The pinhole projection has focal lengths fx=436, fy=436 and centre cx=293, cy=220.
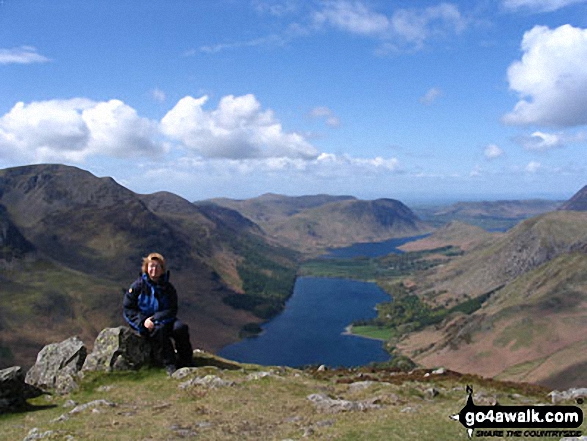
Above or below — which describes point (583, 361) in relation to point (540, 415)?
below

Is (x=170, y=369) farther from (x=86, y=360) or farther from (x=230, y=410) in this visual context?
(x=230, y=410)

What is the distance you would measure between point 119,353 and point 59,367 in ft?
16.5

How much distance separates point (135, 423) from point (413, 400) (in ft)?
54.2

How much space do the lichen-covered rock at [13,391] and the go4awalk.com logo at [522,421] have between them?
2482 cm

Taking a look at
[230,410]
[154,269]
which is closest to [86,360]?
[154,269]

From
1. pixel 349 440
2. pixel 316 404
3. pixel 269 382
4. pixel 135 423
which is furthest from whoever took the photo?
pixel 269 382

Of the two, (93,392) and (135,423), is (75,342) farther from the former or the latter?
(135,423)

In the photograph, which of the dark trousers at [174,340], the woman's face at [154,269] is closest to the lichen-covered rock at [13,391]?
the dark trousers at [174,340]

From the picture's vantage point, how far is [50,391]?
29.0 metres

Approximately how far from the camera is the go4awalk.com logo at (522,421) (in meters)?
17.7

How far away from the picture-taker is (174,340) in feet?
104

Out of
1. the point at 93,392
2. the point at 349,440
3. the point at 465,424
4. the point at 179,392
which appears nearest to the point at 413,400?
the point at 465,424

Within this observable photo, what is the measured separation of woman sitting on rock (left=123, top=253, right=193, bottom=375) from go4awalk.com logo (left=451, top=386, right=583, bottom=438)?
737 inches

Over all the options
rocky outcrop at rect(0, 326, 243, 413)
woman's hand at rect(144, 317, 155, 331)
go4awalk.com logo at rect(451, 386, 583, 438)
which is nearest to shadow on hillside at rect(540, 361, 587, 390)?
go4awalk.com logo at rect(451, 386, 583, 438)
